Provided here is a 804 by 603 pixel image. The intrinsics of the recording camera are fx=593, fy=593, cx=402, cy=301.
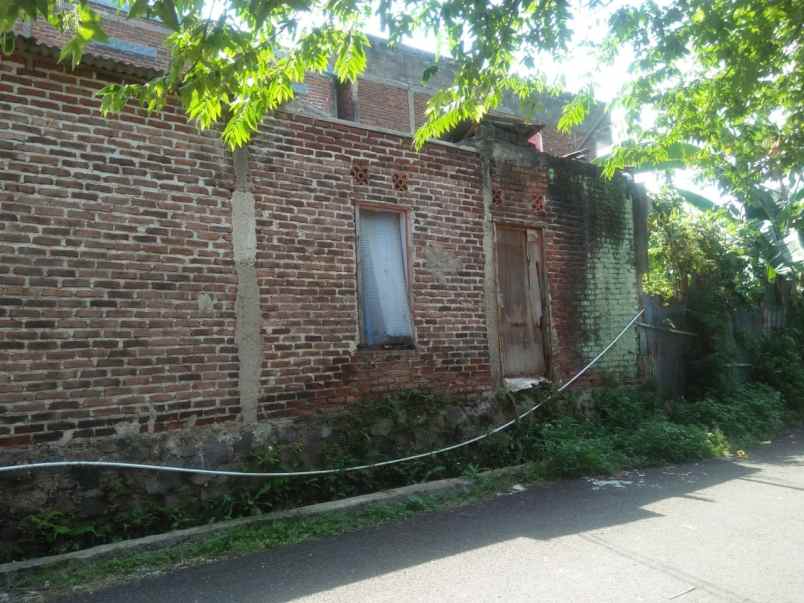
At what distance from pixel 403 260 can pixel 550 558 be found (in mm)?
3608

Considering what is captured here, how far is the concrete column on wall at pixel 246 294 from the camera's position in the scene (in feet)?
17.6

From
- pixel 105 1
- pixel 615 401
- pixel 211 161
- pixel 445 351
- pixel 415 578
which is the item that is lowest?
pixel 415 578

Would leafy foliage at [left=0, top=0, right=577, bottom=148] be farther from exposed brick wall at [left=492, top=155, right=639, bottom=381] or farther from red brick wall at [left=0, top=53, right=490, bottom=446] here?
exposed brick wall at [left=492, top=155, right=639, bottom=381]

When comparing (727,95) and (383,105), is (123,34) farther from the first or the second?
(727,95)

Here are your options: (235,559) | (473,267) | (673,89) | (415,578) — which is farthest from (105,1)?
(415,578)

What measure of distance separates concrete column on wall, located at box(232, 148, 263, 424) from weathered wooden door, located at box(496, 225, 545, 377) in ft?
10.6

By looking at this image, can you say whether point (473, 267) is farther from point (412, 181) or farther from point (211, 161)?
point (211, 161)

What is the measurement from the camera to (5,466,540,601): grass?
Answer: 3.77 meters

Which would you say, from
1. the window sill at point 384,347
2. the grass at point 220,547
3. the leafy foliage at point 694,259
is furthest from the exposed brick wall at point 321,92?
the grass at point 220,547

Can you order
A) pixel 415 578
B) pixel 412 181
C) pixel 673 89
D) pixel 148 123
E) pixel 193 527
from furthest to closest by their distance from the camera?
pixel 673 89, pixel 412 181, pixel 148 123, pixel 193 527, pixel 415 578

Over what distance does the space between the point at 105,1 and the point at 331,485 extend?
1201 cm

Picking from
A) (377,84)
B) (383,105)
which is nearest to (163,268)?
(383,105)

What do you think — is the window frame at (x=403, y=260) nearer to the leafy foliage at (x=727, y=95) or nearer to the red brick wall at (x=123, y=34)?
the leafy foliage at (x=727, y=95)

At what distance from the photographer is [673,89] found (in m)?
7.29
